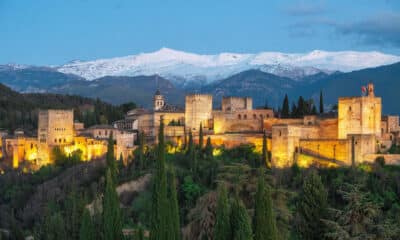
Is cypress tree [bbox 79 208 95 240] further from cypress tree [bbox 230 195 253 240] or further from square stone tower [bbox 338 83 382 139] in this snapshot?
square stone tower [bbox 338 83 382 139]

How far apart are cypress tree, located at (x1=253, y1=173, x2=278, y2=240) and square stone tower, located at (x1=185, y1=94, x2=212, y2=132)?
35704 millimetres

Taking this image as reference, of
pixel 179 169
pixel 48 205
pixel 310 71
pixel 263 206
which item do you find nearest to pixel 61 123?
pixel 48 205

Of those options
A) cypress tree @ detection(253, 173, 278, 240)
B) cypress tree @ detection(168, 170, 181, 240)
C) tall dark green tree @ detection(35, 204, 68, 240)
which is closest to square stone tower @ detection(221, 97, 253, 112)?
tall dark green tree @ detection(35, 204, 68, 240)

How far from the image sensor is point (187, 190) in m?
47.4

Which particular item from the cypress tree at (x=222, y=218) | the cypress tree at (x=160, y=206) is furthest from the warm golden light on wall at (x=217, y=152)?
the cypress tree at (x=222, y=218)

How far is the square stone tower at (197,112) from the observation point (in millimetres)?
60062

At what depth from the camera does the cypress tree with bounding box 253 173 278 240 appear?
23.9m

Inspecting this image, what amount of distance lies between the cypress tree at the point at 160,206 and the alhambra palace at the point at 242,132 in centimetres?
2015

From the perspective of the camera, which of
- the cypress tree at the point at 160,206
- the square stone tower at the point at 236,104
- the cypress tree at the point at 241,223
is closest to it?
the cypress tree at the point at 241,223

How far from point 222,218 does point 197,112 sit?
3565 cm

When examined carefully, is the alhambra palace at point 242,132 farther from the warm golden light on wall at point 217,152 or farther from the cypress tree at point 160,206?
the cypress tree at point 160,206

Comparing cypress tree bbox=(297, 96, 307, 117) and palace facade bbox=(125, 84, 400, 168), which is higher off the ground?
cypress tree bbox=(297, 96, 307, 117)

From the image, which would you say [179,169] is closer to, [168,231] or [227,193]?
[168,231]

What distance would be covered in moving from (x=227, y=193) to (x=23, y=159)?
42415 mm
